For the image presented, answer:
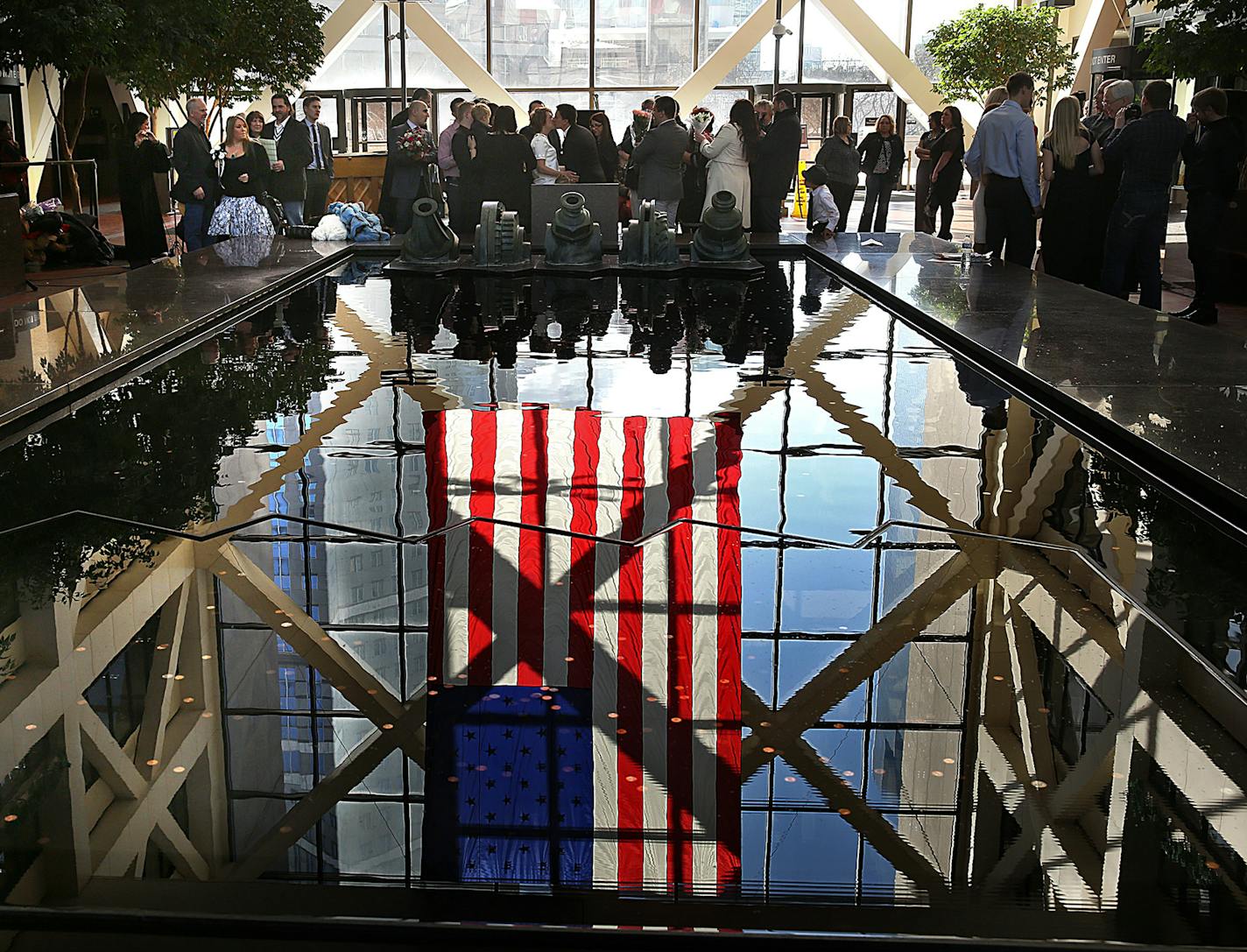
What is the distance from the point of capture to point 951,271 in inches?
408

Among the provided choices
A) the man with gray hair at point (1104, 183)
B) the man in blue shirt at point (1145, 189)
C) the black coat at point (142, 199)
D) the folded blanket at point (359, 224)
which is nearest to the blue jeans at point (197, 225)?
the black coat at point (142, 199)

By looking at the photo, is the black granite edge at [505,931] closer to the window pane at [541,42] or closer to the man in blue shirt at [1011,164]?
the man in blue shirt at [1011,164]

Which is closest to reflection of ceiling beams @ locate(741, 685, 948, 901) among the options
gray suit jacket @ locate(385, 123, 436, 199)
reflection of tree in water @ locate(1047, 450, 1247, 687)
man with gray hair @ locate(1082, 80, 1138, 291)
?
reflection of tree in water @ locate(1047, 450, 1247, 687)

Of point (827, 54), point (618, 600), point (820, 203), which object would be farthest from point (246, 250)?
point (827, 54)

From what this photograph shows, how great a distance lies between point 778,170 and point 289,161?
17.2ft

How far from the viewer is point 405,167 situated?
13.5m

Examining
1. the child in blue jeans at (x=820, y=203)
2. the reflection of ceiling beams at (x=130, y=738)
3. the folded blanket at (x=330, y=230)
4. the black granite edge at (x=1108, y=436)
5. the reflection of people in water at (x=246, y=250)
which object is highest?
the child in blue jeans at (x=820, y=203)

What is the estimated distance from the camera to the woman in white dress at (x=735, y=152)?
12.8 m

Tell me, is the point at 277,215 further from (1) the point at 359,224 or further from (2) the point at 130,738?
(2) the point at 130,738

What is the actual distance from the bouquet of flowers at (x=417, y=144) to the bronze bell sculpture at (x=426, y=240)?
6.29ft

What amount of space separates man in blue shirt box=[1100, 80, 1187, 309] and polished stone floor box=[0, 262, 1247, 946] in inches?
111

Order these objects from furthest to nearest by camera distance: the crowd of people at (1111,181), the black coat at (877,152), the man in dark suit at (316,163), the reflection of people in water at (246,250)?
the black coat at (877,152) → the man in dark suit at (316,163) → the reflection of people in water at (246,250) → the crowd of people at (1111,181)

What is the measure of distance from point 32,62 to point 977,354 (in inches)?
358

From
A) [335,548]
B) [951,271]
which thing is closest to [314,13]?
[951,271]
